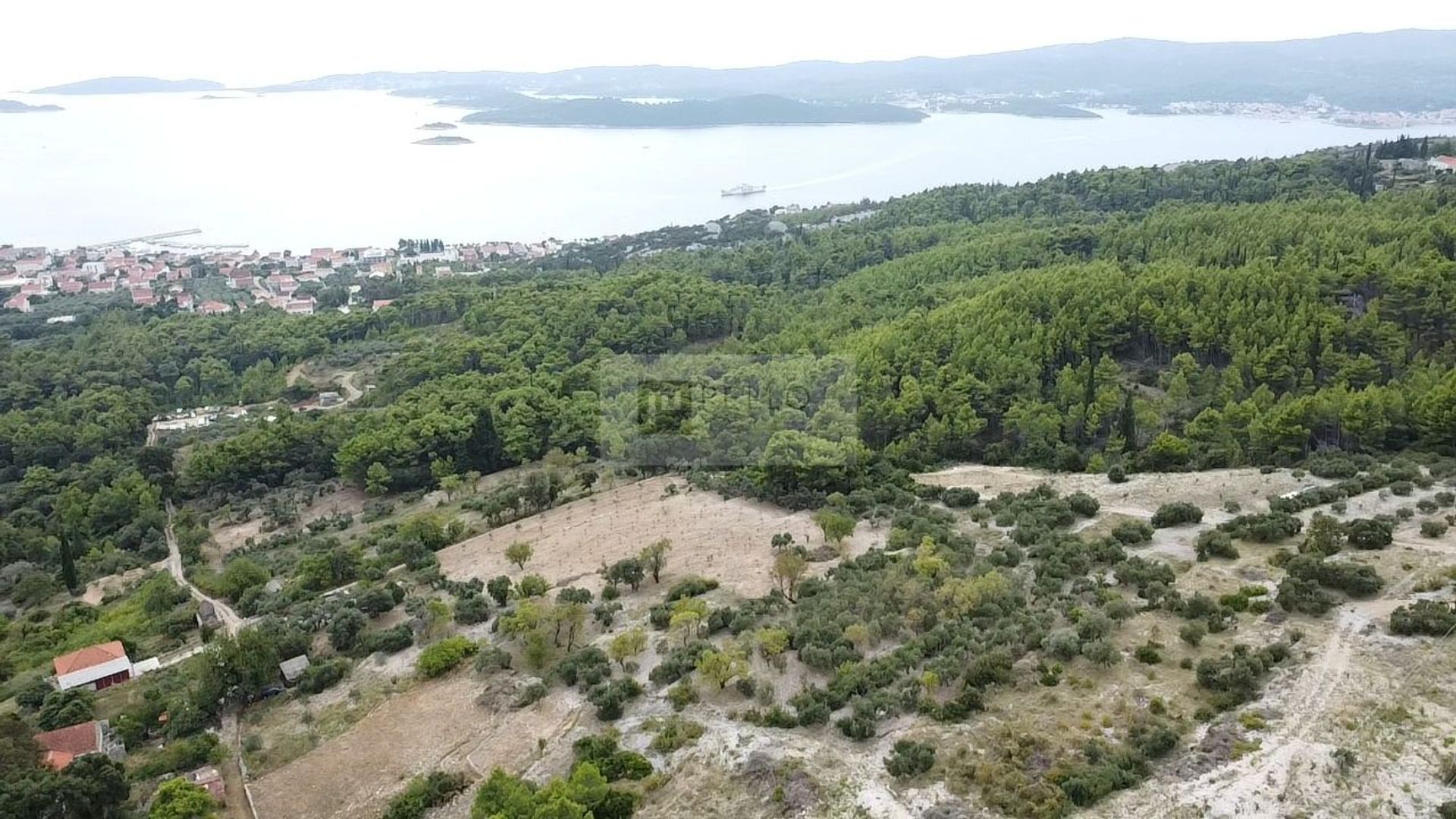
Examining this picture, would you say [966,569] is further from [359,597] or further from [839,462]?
[359,597]

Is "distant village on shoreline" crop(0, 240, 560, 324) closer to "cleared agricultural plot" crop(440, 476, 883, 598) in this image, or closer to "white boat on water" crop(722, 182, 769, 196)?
"white boat on water" crop(722, 182, 769, 196)

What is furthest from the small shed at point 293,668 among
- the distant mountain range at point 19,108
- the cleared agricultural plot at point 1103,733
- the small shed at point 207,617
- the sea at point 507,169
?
the distant mountain range at point 19,108

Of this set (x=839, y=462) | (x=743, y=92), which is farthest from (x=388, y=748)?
(x=743, y=92)

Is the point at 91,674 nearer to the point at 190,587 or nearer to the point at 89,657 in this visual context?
the point at 89,657

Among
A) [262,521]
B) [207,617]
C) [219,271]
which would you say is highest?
[219,271]

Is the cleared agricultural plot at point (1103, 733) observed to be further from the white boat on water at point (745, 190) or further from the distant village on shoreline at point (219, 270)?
the white boat on water at point (745, 190)

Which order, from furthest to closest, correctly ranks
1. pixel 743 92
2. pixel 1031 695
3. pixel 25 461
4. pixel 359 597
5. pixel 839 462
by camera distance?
1. pixel 743 92
2. pixel 25 461
3. pixel 839 462
4. pixel 359 597
5. pixel 1031 695

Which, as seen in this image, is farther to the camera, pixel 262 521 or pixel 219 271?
pixel 219 271

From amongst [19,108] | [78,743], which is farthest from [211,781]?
[19,108]
